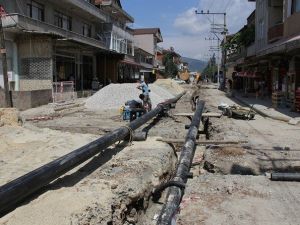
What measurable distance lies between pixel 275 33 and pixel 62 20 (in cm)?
1614

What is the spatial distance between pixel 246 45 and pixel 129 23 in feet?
64.4

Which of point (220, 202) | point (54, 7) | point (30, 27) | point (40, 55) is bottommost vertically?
point (220, 202)

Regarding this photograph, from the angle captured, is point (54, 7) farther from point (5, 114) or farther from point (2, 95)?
point (5, 114)

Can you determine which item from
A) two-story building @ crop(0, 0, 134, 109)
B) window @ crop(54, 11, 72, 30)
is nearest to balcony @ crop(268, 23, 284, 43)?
two-story building @ crop(0, 0, 134, 109)

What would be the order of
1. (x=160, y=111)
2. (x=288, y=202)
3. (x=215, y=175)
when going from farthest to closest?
(x=160, y=111)
(x=215, y=175)
(x=288, y=202)

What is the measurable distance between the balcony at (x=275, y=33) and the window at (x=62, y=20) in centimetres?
1562

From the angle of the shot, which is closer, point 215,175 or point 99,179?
point 99,179

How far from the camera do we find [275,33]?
28531mm

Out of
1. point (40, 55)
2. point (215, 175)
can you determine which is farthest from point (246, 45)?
point (215, 175)

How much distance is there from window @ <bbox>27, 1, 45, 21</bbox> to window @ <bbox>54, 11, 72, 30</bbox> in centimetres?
234

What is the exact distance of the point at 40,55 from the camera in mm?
25844

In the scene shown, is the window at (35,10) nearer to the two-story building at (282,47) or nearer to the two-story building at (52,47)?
the two-story building at (52,47)

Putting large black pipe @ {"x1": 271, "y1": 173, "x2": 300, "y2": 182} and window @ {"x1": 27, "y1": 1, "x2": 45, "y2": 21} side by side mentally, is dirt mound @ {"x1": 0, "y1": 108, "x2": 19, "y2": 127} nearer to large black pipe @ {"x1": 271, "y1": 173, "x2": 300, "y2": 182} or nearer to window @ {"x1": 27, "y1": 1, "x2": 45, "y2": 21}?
large black pipe @ {"x1": 271, "y1": 173, "x2": 300, "y2": 182}

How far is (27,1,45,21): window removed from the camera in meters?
27.8
